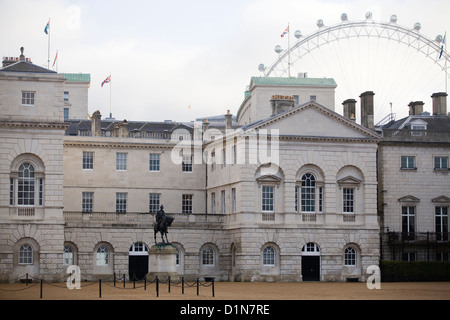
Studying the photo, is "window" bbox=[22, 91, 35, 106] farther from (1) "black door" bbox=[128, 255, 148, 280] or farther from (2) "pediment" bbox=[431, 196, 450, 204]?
(2) "pediment" bbox=[431, 196, 450, 204]

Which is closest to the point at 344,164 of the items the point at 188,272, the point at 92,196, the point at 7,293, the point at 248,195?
the point at 248,195

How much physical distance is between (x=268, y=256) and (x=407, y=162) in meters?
13.4

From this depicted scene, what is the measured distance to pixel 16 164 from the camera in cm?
5647

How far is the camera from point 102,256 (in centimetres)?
6103

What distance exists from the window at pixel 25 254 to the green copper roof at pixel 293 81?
100ft

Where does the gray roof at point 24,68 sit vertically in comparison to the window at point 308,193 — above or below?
above

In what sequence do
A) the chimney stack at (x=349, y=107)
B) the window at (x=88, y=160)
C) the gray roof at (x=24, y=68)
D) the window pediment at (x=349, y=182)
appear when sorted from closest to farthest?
the gray roof at (x=24, y=68)
the window pediment at (x=349, y=182)
the window at (x=88, y=160)
the chimney stack at (x=349, y=107)

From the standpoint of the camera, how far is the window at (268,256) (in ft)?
199

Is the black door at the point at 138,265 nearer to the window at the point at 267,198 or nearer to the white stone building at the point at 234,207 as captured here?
the white stone building at the point at 234,207

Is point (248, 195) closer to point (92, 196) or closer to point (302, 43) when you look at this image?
point (92, 196)

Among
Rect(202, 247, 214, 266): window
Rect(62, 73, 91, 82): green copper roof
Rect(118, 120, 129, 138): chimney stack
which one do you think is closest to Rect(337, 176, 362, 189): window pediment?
Rect(202, 247, 214, 266): window

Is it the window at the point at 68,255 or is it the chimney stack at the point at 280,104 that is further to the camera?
the chimney stack at the point at 280,104

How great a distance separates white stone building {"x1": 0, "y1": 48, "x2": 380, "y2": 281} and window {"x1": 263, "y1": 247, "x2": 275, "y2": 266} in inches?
2.5

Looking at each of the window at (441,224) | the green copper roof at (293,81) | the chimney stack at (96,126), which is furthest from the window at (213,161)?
the window at (441,224)
